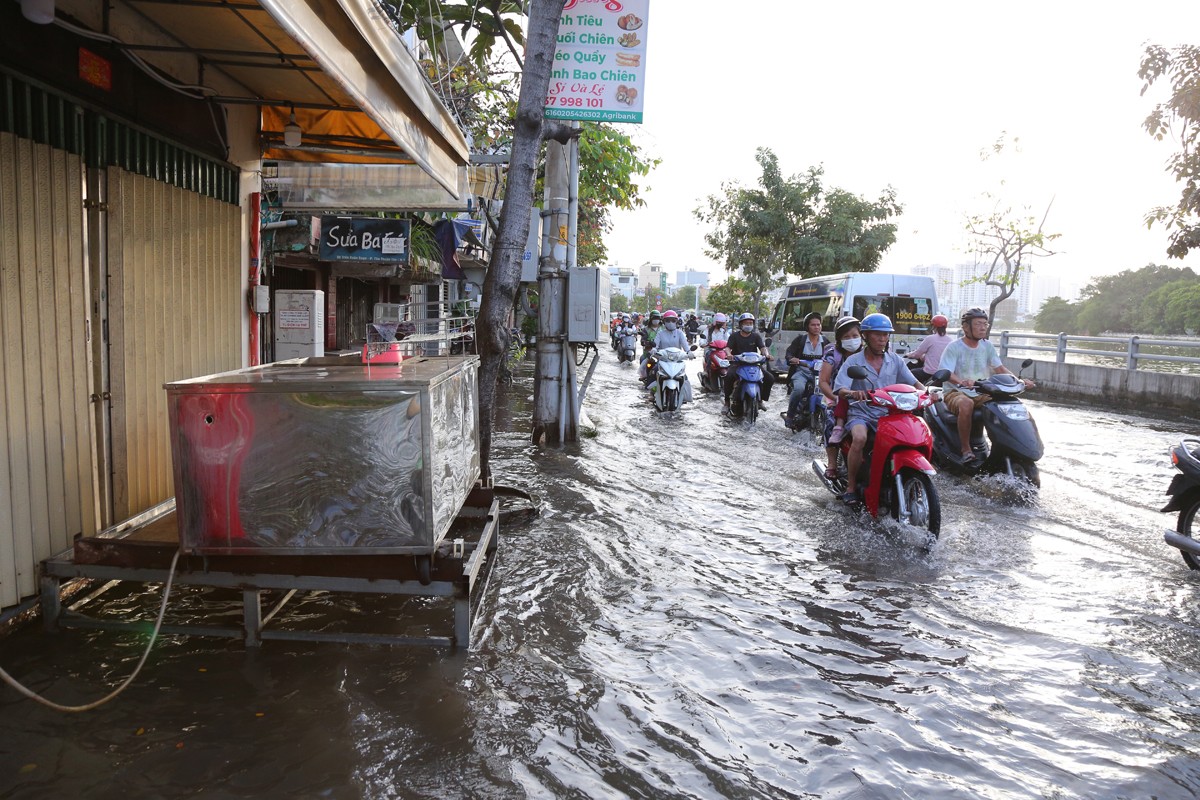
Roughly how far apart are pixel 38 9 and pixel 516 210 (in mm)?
3375

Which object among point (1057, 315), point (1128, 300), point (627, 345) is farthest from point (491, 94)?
point (1057, 315)

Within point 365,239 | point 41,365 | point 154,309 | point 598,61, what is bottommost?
point 41,365

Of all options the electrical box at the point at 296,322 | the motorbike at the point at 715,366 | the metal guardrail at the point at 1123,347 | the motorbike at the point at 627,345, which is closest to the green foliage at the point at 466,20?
the electrical box at the point at 296,322

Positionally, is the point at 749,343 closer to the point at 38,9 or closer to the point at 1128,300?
the point at 38,9

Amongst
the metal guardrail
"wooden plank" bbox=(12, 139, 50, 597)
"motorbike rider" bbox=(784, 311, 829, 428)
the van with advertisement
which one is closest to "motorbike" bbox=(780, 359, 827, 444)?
"motorbike rider" bbox=(784, 311, 829, 428)

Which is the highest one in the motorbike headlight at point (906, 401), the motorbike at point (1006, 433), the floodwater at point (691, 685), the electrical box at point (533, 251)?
the electrical box at point (533, 251)

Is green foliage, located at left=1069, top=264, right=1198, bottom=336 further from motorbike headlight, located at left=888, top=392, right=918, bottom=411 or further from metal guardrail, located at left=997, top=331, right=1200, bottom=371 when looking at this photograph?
motorbike headlight, located at left=888, top=392, right=918, bottom=411

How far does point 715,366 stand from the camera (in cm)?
1725

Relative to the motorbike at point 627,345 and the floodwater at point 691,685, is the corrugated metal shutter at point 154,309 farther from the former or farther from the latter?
the motorbike at point 627,345

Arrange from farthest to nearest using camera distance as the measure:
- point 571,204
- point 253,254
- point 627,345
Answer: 1. point 627,345
2. point 571,204
3. point 253,254

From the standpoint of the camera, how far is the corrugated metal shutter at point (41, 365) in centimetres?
371

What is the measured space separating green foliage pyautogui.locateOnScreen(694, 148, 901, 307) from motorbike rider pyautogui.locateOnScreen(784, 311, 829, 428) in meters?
20.8

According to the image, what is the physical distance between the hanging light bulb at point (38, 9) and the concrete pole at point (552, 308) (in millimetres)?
6387

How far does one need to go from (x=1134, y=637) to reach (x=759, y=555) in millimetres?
2228
